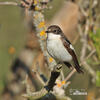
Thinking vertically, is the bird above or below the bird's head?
below

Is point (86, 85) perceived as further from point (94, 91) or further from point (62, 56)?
point (62, 56)

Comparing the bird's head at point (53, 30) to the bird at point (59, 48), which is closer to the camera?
the bird at point (59, 48)

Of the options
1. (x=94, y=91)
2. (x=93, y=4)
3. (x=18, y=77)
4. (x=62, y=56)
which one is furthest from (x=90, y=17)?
(x=18, y=77)

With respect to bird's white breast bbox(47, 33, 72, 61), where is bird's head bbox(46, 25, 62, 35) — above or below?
above

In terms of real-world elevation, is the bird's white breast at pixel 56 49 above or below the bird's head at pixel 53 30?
below

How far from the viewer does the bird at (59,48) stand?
22.2ft

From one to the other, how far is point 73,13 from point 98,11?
1287 millimetres

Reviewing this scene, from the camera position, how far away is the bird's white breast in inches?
266

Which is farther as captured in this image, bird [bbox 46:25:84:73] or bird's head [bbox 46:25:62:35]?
bird's head [bbox 46:25:62:35]

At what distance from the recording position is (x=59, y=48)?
22.4 feet

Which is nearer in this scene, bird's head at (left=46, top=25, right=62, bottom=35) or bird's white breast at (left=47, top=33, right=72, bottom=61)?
bird's white breast at (left=47, top=33, right=72, bottom=61)

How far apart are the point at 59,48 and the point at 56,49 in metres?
0.09

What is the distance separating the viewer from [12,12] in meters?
20.0

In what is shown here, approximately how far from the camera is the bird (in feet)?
22.2
